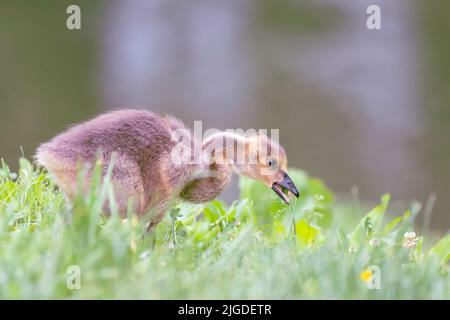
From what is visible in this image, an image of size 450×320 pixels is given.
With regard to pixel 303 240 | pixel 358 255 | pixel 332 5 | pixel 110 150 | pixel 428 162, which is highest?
pixel 332 5

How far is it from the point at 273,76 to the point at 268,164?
572cm

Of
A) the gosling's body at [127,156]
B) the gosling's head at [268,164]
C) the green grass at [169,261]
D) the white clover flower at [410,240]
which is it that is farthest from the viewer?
the gosling's head at [268,164]

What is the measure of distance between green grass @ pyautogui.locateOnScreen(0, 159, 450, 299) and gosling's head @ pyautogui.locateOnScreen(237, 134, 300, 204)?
0.34 m

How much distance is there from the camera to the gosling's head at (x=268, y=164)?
3.85 metres

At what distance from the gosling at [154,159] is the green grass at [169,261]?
0.49 feet

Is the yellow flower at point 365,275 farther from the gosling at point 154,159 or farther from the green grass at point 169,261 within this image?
the gosling at point 154,159

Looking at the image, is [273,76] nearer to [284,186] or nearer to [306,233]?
[306,233]

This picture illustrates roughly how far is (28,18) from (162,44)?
204 cm

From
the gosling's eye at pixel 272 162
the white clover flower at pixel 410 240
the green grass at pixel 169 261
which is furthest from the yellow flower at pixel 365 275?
the gosling's eye at pixel 272 162

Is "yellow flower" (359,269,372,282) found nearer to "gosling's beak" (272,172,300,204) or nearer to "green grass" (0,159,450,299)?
"green grass" (0,159,450,299)

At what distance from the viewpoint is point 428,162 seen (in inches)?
353

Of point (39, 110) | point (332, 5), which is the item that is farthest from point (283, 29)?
point (39, 110)

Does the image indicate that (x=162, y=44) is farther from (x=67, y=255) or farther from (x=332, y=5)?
(x=67, y=255)

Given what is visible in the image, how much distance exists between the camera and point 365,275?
9.01 feet
